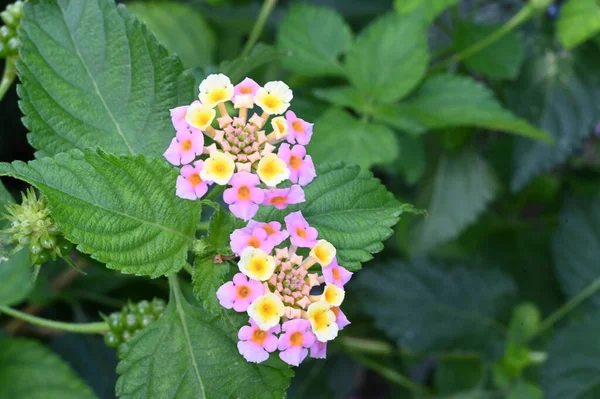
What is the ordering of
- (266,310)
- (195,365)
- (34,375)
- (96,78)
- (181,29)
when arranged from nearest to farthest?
(266,310) → (195,365) → (96,78) → (34,375) → (181,29)

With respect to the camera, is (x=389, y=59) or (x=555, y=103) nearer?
(x=389, y=59)

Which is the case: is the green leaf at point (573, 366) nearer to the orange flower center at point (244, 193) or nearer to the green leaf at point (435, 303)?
the green leaf at point (435, 303)

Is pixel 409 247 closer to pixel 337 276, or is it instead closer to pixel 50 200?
pixel 337 276

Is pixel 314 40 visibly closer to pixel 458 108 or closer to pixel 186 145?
pixel 458 108

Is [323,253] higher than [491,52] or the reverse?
the reverse

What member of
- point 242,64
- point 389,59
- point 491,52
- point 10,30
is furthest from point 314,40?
point 10,30

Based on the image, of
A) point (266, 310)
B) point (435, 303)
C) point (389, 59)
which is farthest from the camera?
point (435, 303)

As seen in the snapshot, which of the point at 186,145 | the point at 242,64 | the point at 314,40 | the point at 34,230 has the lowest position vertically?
the point at 34,230

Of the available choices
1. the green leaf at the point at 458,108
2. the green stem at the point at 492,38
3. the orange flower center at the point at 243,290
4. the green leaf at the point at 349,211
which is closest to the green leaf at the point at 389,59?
the green leaf at the point at 458,108
